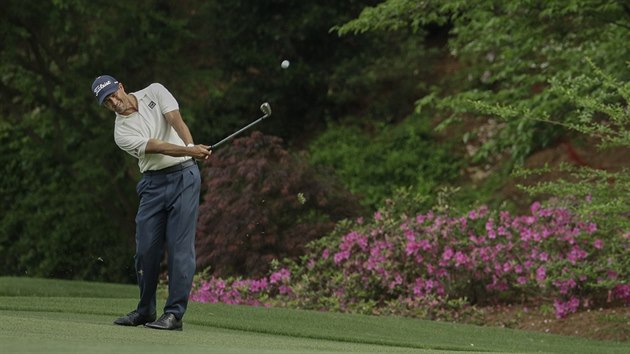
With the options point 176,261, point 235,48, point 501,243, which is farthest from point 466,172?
point 176,261

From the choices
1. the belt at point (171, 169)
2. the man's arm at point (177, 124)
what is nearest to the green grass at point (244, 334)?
the belt at point (171, 169)

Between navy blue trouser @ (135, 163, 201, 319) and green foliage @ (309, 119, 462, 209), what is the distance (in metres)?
11.6

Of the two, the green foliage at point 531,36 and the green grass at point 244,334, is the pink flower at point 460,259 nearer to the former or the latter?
the green foliage at point 531,36

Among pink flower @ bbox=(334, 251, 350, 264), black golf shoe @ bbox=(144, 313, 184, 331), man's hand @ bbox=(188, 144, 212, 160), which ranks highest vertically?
man's hand @ bbox=(188, 144, 212, 160)

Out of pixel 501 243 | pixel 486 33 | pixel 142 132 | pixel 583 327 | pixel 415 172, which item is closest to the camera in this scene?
pixel 142 132

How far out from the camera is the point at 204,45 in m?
22.9

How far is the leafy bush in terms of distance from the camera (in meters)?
15.8

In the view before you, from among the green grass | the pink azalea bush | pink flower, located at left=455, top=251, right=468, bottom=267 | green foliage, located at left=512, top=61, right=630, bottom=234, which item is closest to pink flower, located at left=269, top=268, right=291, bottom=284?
the pink azalea bush

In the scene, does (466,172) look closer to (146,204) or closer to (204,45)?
(204,45)

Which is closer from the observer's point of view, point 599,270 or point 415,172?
point 599,270

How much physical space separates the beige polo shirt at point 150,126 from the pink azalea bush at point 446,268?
206 inches

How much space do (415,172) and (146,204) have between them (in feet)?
41.1

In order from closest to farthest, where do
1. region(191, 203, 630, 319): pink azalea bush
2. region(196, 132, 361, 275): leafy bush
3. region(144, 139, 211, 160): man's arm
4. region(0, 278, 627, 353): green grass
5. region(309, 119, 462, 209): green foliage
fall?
region(0, 278, 627, 353): green grass → region(144, 139, 211, 160): man's arm → region(191, 203, 630, 319): pink azalea bush → region(196, 132, 361, 275): leafy bush → region(309, 119, 462, 209): green foliage

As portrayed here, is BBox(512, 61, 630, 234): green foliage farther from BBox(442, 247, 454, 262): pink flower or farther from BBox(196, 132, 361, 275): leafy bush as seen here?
BBox(196, 132, 361, 275): leafy bush
